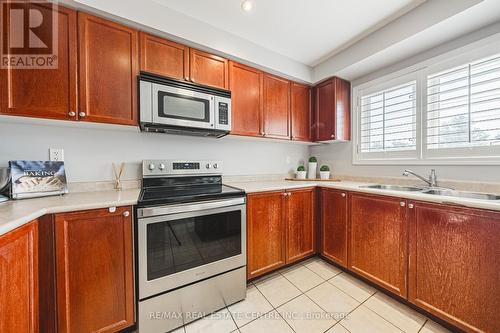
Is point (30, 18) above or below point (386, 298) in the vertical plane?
above

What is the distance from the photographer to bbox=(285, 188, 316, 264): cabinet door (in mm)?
2010

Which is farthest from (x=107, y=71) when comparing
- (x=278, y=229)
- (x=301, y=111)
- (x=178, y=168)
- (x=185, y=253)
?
(x=301, y=111)

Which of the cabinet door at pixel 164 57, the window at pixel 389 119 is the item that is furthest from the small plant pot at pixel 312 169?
the cabinet door at pixel 164 57

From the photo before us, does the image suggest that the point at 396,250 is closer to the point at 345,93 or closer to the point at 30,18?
the point at 345,93

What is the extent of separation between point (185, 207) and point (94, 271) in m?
0.63

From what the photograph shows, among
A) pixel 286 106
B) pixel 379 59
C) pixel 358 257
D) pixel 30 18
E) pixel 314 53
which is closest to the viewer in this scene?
pixel 30 18

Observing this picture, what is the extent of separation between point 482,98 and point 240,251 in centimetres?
237

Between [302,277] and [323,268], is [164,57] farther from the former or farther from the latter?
[323,268]

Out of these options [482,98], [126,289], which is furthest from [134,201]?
[482,98]

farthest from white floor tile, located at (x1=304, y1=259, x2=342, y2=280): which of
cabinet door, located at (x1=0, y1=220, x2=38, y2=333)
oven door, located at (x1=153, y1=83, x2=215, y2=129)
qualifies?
cabinet door, located at (x1=0, y1=220, x2=38, y2=333)

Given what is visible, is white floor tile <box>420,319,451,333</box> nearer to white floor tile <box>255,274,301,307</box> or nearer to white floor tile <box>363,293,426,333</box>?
white floor tile <box>363,293,426,333</box>

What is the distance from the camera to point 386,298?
1629 mm

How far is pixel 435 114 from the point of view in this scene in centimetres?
184

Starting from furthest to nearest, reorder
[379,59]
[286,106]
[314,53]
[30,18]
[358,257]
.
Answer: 1. [286,106]
2. [314,53]
3. [379,59]
4. [358,257]
5. [30,18]
